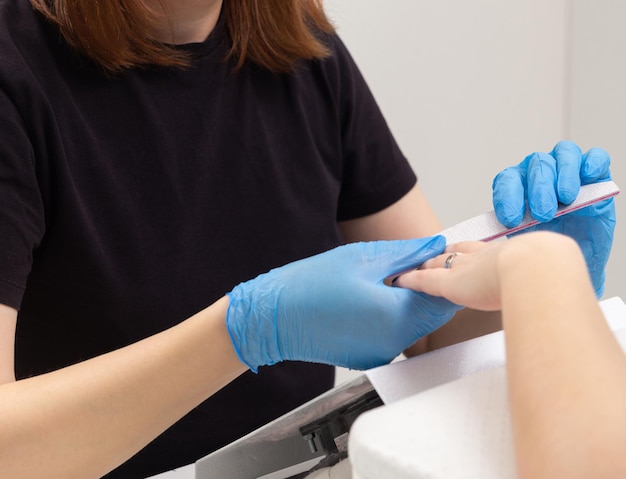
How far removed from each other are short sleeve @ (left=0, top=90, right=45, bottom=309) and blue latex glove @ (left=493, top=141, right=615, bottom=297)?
524 millimetres

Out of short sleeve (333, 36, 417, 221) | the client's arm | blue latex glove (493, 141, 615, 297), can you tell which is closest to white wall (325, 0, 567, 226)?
short sleeve (333, 36, 417, 221)

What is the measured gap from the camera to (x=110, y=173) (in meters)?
0.90

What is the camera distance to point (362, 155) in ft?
3.72

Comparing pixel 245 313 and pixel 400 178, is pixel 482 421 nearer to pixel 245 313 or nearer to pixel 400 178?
pixel 245 313

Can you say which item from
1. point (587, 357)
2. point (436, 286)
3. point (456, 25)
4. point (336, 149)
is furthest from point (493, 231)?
point (456, 25)

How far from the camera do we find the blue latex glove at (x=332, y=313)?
2.24 ft

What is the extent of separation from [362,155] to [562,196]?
0.35 meters

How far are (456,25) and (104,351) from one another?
1.19m

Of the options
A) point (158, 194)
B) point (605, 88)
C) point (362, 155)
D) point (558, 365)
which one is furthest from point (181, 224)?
point (605, 88)

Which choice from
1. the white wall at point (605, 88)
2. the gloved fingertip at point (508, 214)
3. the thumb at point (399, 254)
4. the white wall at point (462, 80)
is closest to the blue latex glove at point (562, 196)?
the gloved fingertip at point (508, 214)

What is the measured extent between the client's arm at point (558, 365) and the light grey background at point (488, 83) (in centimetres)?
123

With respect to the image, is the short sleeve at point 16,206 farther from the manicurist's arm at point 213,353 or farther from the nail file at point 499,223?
the nail file at point 499,223

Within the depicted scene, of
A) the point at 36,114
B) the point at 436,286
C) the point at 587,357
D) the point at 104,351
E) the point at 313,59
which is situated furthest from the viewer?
the point at 313,59

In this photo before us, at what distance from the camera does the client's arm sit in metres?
0.38
